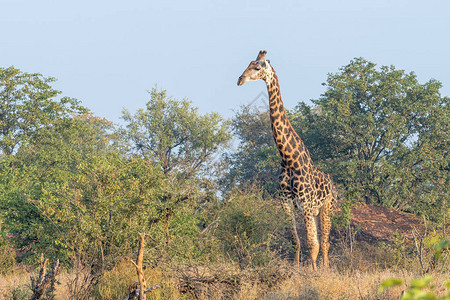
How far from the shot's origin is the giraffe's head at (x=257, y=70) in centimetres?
1317

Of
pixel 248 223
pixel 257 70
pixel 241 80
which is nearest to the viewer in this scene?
pixel 241 80

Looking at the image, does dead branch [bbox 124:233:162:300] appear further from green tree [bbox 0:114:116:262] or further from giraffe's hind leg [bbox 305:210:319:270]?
giraffe's hind leg [bbox 305:210:319:270]

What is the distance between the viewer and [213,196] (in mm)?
18172

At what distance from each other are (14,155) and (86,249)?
18279 mm

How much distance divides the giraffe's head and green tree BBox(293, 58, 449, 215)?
37.5 feet

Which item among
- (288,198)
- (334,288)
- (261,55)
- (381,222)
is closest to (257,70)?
(261,55)

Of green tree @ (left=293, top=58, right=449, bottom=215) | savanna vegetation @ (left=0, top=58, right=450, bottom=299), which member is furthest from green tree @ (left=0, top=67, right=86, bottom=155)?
green tree @ (left=293, top=58, right=449, bottom=215)

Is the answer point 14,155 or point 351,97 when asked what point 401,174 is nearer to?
point 351,97

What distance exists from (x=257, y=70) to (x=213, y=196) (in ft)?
20.3

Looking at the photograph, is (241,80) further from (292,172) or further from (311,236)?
(311,236)

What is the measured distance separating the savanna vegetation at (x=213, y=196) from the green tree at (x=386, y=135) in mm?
76

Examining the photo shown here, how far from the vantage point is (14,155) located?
2816 centimetres

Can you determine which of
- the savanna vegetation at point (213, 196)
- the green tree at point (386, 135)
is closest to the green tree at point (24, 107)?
the savanna vegetation at point (213, 196)

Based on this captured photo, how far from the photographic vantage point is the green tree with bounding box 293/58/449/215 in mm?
24219
